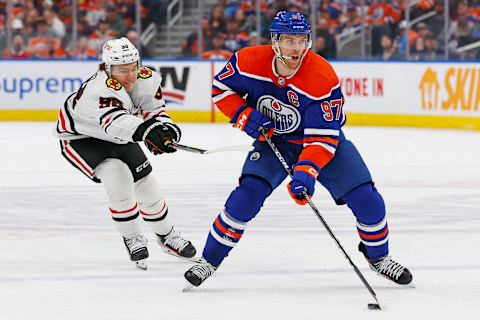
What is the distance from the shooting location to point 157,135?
15.6ft

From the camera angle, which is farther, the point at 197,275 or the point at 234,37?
the point at 234,37

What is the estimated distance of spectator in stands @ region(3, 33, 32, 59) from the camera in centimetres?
1434

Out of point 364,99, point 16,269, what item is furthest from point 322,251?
point 364,99

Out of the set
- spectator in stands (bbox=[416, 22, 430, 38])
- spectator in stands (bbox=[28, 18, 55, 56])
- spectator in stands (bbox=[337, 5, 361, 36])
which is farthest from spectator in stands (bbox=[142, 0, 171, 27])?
spectator in stands (bbox=[416, 22, 430, 38])

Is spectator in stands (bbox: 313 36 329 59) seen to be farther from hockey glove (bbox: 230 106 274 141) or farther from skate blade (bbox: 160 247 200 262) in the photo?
hockey glove (bbox: 230 106 274 141)

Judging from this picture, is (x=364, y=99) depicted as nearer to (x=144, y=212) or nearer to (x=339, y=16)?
(x=339, y=16)

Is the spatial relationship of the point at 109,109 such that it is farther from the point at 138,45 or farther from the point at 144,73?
the point at 138,45

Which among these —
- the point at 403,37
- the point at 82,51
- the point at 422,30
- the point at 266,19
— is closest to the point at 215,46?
the point at 266,19

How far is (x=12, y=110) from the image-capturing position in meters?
14.2

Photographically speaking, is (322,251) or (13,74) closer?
(322,251)

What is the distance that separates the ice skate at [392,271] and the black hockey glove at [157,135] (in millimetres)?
930

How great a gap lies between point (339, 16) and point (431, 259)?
9030 mm

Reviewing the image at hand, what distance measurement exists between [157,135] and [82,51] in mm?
9905

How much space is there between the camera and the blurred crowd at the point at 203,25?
1371cm
